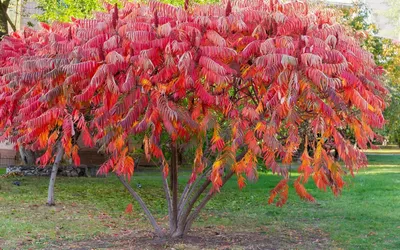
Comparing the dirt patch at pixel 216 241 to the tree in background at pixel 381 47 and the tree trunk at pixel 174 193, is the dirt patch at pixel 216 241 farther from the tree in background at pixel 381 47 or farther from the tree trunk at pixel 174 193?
the tree in background at pixel 381 47

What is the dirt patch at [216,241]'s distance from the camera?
9859 mm

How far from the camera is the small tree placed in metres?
7.21

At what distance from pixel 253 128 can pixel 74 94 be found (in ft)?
8.13

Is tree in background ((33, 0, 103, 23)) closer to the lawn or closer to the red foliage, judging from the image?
the lawn

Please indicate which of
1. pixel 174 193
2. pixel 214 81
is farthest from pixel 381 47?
pixel 214 81

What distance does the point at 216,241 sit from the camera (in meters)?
10.5

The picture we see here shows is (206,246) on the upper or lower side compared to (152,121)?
lower

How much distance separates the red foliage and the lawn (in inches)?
89.8

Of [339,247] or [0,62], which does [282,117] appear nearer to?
[339,247]

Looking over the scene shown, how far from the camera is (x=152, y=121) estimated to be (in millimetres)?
7195

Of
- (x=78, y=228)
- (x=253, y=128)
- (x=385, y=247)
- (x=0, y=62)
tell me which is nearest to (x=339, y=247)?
(x=385, y=247)

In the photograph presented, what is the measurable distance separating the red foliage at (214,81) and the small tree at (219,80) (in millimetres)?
15

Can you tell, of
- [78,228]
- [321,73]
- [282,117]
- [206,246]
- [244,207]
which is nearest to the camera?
[321,73]

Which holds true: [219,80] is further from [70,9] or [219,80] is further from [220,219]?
[70,9]
